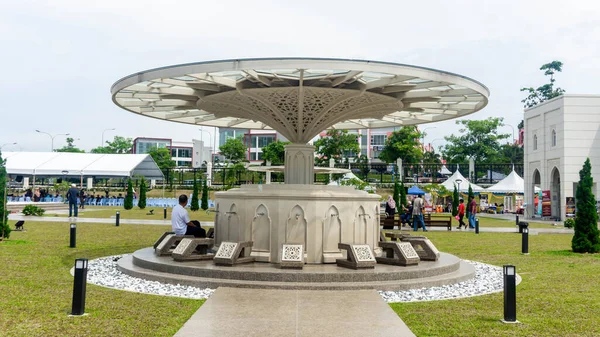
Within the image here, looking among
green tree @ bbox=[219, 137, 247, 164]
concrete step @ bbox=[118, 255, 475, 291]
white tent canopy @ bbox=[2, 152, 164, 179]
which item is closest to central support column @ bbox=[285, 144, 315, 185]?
concrete step @ bbox=[118, 255, 475, 291]

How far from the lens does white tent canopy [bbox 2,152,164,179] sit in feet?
159

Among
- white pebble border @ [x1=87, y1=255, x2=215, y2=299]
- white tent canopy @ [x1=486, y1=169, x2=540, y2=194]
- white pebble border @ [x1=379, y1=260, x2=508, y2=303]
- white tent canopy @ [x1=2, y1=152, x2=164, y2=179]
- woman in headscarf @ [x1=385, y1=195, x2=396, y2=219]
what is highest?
white tent canopy @ [x1=2, y1=152, x2=164, y2=179]

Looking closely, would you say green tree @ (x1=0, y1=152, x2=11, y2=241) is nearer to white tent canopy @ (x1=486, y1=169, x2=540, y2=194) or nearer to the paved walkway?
the paved walkway

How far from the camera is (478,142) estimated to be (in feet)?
229

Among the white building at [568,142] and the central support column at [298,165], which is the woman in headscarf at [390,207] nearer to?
the central support column at [298,165]

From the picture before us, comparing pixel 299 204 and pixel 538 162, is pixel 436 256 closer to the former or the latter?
pixel 299 204

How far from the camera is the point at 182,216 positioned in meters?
12.8

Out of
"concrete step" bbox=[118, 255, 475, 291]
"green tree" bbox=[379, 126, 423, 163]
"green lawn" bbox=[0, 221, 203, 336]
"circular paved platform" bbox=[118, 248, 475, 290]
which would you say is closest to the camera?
"green lawn" bbox=[0, 221, 203, 336]

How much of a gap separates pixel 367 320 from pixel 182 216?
697 centimetres

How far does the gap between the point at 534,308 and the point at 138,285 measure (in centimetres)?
704

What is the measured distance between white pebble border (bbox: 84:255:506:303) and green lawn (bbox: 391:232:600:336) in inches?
20.3

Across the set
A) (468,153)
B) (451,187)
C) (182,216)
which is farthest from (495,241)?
(468,153)

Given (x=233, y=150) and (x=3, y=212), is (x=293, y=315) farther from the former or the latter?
(x=233, y=150)

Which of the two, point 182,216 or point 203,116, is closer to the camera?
point 182,216
